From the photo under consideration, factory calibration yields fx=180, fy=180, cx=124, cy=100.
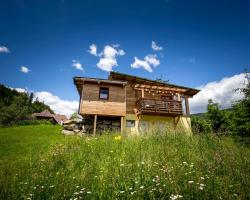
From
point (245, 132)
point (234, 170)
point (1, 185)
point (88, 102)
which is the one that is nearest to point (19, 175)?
point (1, 185)

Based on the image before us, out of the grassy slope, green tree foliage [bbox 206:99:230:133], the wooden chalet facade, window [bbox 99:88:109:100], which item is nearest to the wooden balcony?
the wooden chalet facade

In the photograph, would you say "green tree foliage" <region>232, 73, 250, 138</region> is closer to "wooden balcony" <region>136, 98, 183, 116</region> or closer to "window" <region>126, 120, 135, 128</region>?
"wooden balcony" <region>136, 98, 183, 116</region>

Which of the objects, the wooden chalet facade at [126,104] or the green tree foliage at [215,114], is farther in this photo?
the green tree foliage at [215,114]

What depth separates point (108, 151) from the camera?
7016 millimetres

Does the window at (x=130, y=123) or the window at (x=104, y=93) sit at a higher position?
the window at (x=104, y=93)

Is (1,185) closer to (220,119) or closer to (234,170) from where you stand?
(234,170)

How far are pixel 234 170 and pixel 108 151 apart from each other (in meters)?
4.28

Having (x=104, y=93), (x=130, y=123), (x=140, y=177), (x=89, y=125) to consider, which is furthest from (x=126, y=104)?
(x=140, y=177)

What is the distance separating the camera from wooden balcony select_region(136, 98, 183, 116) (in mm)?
17922

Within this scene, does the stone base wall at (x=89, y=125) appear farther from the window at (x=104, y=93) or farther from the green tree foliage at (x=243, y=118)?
the green tree foliage at (x=243, y=118)

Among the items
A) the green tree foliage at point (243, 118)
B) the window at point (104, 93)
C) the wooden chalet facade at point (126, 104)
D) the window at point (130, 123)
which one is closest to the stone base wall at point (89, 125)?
the wooden chalet facade at point (126, 104)

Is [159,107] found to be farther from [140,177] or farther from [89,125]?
[140,177]

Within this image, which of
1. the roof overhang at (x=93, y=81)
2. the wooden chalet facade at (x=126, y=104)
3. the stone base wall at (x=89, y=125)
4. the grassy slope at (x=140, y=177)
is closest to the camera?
the grassy slope at (x=140, y=177)

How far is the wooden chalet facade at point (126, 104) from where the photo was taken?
58.2 feet
